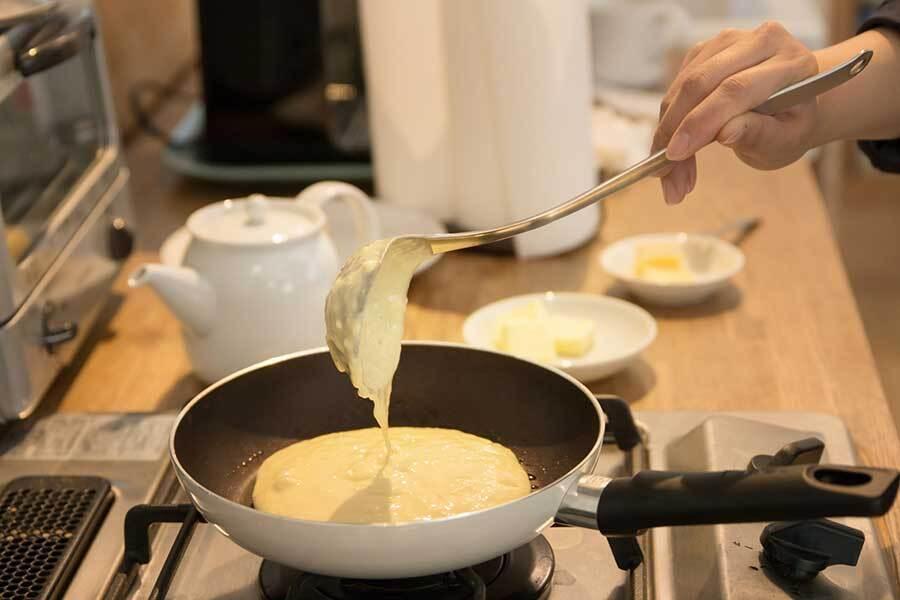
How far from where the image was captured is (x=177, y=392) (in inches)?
45.1

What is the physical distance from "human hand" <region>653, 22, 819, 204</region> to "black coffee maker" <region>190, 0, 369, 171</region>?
75 centimetres

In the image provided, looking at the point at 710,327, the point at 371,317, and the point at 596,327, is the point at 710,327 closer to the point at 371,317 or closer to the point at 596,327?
the point at 596,327

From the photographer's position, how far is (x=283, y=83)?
163 centimetres

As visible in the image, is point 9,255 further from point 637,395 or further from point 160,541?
point 637,395

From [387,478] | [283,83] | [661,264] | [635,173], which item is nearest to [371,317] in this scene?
[387,478]

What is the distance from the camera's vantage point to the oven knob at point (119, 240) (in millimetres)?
1266

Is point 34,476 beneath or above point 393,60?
beneath

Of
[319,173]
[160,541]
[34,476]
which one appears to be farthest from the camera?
[319,173]

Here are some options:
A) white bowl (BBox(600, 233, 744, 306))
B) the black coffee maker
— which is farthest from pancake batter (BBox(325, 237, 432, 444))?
the black coffee maker

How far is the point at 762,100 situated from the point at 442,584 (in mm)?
466

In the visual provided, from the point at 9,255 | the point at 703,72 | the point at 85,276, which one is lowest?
the point at 85,276

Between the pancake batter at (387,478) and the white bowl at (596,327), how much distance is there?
23 centimetres

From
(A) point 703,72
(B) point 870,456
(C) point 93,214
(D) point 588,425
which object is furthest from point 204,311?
(B) point 870,456

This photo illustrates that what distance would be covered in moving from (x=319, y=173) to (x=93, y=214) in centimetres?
50
